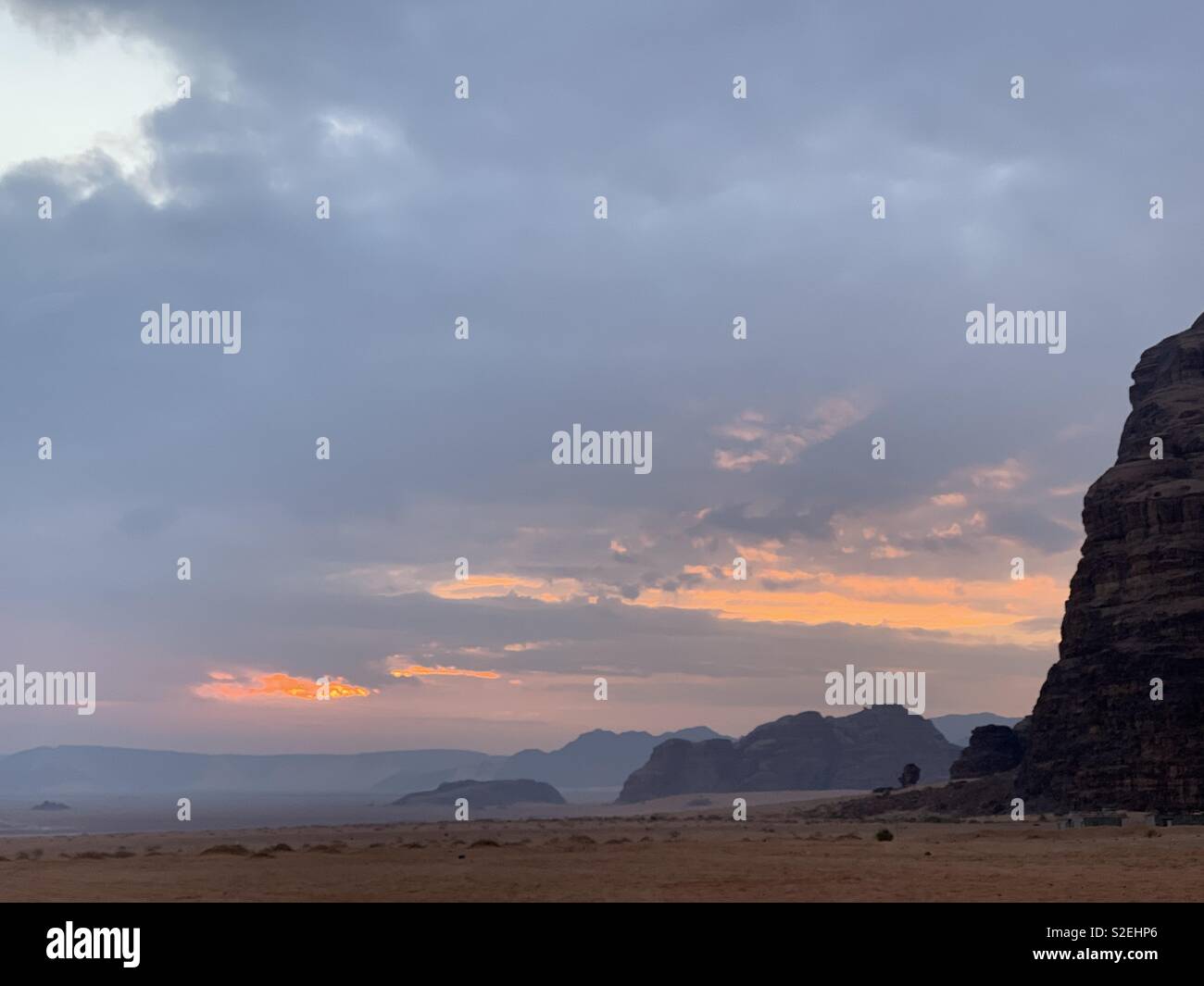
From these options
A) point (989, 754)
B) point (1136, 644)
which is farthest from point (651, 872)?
point (989, 754)

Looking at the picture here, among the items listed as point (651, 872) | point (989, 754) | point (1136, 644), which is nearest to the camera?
point (651, 872)

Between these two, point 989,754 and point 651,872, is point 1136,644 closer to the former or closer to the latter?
point 989,754

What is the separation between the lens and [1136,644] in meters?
93.0

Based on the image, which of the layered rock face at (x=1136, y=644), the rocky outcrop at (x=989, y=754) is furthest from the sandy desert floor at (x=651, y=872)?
the rocky outcrop at (x=989, y=754)

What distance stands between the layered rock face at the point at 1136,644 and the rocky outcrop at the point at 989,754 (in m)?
17.4

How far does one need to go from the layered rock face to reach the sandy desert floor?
99.4 ft

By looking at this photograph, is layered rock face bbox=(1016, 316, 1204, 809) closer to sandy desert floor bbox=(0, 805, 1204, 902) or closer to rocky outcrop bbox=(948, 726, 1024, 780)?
rocky outcrop bbox=(948, 726, 1024, 780)

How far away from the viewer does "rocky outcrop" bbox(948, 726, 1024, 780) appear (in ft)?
384

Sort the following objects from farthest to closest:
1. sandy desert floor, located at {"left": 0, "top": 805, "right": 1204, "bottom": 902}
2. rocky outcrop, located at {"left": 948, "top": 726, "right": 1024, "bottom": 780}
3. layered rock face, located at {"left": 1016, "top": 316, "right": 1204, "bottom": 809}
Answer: rocky outcrop, located at {"left": 948, "top": 726, "right": 1024, "bottom": 780} < layered rock face, located at {"left": 1016, "top": 316, "right": 1204, "bottom": 809} < sandy desert floor, located at {"left": 0, "top": 805, "right": 1204, "bottom": 902}

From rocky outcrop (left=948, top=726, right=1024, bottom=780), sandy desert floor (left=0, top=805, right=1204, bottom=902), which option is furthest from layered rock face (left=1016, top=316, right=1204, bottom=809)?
sandy desert floor (left=0, top=805, right=1204, bottom=902)

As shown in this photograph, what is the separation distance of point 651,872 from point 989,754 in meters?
89.3
